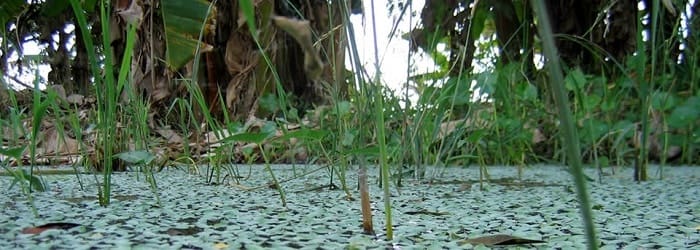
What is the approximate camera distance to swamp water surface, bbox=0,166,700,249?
528 millimetres

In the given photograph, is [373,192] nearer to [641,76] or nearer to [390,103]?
[641,76]

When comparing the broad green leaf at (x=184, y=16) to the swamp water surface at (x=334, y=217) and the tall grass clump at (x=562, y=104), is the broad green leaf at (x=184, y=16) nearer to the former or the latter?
the swamp water surface at (x=334, y=217)

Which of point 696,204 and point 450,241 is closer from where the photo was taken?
point 450,241

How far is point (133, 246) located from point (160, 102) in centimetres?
226

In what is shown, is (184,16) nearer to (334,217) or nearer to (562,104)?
(334,217)

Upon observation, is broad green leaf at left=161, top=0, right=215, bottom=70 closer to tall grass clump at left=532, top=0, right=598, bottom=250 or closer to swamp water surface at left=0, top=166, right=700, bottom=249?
swamp water surface at left=0, top=166, right=700, bottom=249

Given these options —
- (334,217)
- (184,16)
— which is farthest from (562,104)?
(184,16)

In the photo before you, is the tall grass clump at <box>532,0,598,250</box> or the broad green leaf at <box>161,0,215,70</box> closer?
the tall grass clump at <box>532,0,598,250</box>

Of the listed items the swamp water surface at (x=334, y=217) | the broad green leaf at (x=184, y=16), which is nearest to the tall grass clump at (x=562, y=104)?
the swamp water surface at (x=334, y=217)

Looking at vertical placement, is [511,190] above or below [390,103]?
below

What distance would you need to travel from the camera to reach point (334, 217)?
677 mm

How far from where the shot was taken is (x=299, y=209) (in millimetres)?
743

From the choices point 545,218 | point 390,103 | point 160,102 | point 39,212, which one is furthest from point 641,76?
point 160,102

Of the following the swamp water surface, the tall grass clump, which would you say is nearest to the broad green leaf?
the swamp water surface
